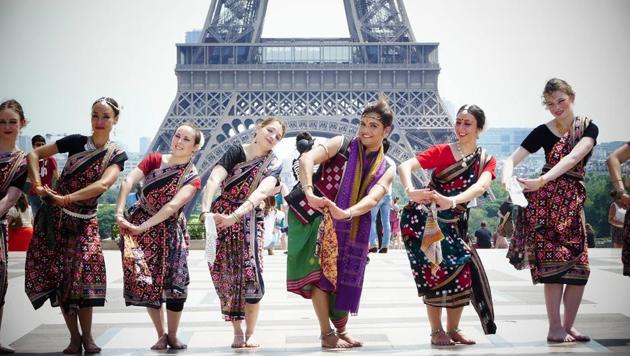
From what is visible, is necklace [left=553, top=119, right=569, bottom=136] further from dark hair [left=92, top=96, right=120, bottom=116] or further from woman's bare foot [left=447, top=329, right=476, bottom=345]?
dark hair [left=92, top=96, right=120, bottom=116]

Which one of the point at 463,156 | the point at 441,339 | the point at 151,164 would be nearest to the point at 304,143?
the point at 151,164

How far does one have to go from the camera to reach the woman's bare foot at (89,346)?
702 cm

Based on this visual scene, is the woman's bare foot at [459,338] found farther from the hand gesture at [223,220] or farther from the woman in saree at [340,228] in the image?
the hand gesture at [223,220]

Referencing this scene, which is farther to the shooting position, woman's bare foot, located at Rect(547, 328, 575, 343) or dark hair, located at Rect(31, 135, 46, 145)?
dark hair, located at Rect(31, 135, 46, 145)

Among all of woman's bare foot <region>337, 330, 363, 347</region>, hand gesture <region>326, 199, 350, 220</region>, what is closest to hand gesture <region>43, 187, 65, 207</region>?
hand gesture <region>326, 199, 350, 220</region>

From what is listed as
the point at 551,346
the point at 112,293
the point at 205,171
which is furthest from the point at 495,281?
the point at 205,171

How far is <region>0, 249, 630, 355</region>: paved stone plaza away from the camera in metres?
7.18

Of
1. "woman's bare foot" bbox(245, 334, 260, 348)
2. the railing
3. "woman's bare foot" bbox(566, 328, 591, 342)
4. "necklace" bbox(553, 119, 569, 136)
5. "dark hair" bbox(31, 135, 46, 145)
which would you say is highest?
the railing

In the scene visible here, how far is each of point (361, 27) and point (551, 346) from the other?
47.2 m

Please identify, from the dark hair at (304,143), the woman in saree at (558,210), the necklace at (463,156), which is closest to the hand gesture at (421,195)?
the necklace at (463,156)

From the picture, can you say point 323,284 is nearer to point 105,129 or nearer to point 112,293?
point 105,129

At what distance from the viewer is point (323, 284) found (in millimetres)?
7105

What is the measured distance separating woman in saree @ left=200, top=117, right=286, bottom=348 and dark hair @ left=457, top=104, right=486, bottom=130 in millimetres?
1423

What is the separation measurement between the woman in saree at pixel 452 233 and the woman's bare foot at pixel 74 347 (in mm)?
2391
